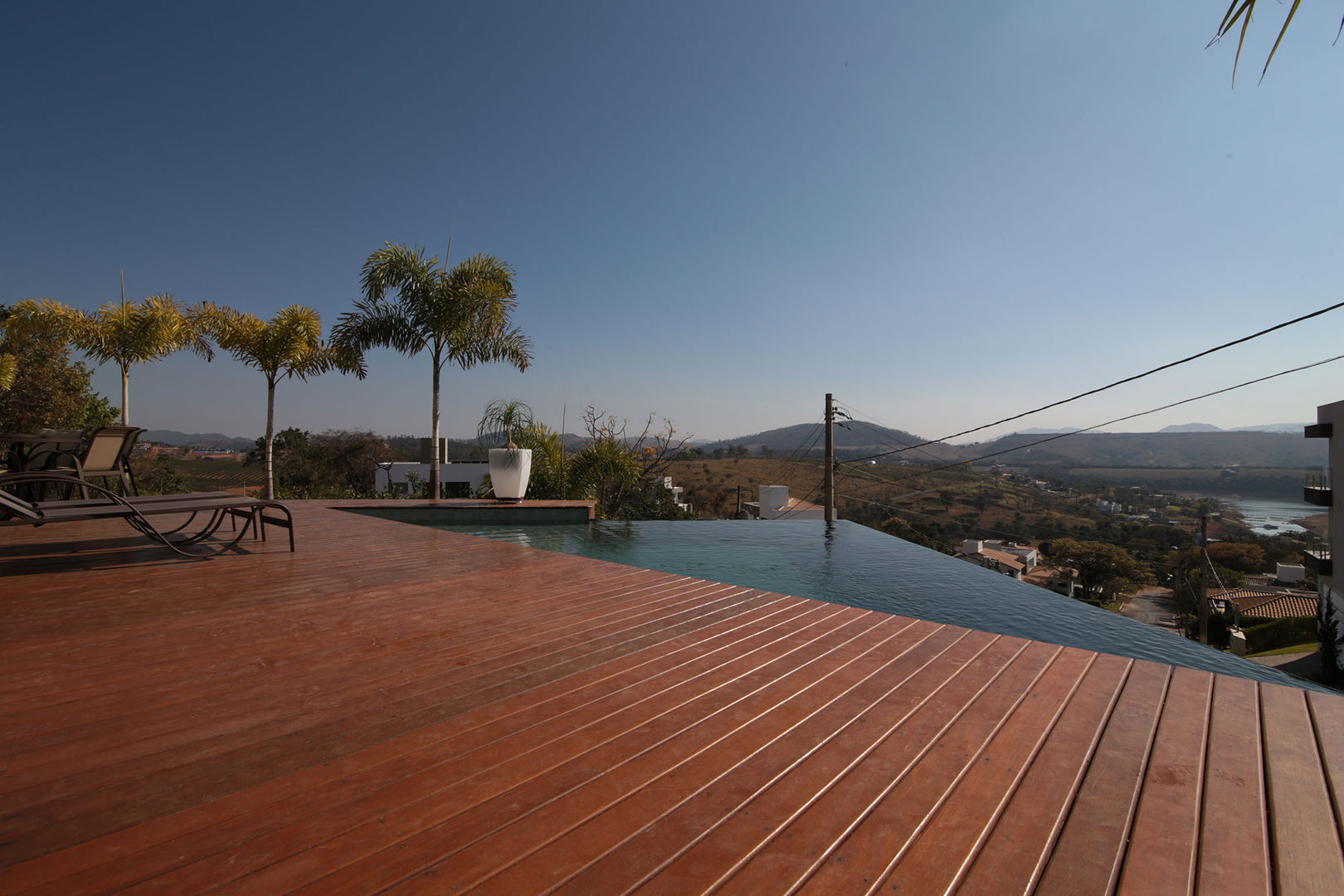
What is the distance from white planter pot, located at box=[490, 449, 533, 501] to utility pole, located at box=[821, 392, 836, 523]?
15.3 ft

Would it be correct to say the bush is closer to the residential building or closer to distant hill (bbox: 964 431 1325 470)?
the residential building

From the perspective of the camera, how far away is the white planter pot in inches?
293

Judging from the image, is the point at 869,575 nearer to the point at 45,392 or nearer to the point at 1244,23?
the point at 1244,23

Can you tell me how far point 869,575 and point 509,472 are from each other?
461cm

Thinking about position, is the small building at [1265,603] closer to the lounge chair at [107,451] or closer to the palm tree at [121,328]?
the lounge chair at [107,451]

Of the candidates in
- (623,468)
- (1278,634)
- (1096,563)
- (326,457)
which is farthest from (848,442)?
(326,457)

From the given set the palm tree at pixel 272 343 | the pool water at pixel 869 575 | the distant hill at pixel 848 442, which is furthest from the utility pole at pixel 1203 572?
the palm tree at pixel 272 343

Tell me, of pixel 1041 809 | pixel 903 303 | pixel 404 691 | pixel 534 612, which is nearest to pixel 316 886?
pixel 404 691

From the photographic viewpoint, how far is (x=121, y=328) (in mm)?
10062

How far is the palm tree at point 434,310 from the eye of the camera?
29.3 ft

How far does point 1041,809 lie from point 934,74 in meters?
10.0

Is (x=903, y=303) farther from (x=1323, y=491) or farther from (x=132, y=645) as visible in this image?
(x=132, y=645)

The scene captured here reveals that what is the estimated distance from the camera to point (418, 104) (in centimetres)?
960

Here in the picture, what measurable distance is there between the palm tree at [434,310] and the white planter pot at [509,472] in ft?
5.70
